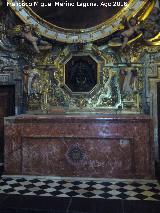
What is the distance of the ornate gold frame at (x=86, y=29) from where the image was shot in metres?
6.31

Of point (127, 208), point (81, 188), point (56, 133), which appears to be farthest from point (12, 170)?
point (127, 208)

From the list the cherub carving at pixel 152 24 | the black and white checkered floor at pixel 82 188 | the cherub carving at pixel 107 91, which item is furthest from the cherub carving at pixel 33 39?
the black and white checkered floor at pixel 82 188

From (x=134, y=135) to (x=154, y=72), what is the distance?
5.95 ft

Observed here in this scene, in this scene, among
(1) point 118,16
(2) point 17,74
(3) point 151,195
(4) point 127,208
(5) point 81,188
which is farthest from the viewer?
(2) point 17,74

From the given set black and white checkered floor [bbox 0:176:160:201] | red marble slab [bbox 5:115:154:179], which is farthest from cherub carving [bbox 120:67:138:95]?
black and white checkered floor [bbox 0:176:160:201]

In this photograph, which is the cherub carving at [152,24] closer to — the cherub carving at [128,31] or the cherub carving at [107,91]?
the cherub carving at [128,31]

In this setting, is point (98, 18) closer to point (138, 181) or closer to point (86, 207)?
point (138, 181)

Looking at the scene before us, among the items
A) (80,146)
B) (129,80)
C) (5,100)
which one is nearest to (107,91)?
(129,80)

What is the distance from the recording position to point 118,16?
636 centimetres

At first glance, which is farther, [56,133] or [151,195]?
[56,133]

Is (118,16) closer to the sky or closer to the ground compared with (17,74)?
closer to the sky

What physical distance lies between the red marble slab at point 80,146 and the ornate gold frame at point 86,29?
78.4 inches

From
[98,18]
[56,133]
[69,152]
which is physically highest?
[98,18]

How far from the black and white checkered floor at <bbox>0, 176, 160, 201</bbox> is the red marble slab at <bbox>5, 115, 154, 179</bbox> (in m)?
0.16
